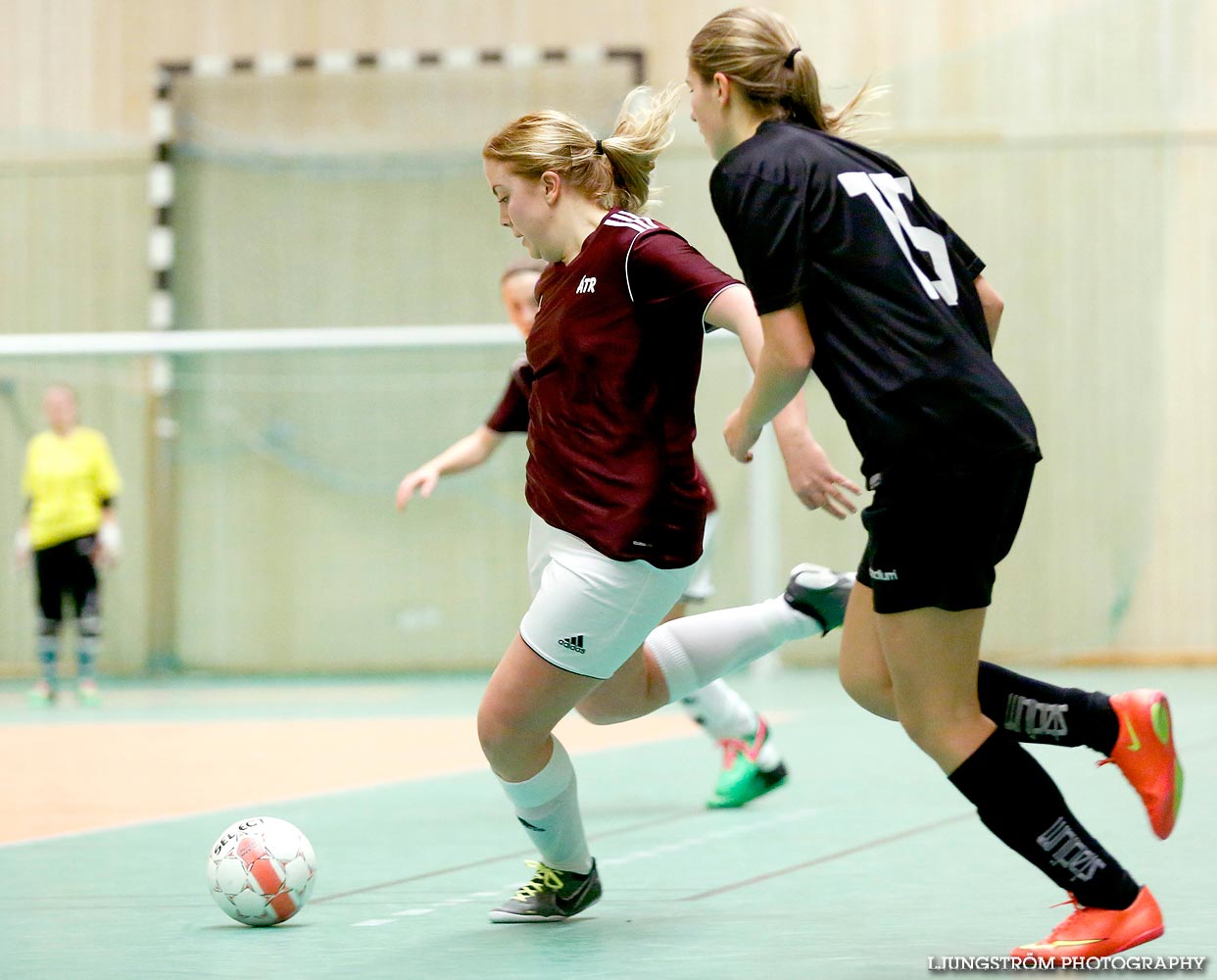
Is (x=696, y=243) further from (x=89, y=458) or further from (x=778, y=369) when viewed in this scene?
(x=778, y=369)

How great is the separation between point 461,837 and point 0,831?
1.38 meters

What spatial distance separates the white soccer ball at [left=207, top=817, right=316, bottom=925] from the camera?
3223 mm

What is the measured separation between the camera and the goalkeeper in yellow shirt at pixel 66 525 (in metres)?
9.53

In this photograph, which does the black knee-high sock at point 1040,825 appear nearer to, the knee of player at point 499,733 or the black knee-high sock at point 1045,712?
the black knee-high sock at point 1045,712

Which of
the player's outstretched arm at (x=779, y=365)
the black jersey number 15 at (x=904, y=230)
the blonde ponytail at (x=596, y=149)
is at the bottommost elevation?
the player's outstretched arm at (x=779, y=365)

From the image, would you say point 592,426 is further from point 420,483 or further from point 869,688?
point 420,483

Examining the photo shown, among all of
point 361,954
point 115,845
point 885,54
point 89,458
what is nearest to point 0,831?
point 115,845

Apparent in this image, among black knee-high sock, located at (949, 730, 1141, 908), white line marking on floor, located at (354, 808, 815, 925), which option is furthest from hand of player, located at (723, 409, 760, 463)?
white line marking on floor, located at (354, 808, 815, 925)

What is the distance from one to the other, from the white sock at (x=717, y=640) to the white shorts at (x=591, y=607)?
51 centimetres

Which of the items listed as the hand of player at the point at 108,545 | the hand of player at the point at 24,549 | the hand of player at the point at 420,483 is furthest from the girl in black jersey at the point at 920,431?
the hand of player at the point at 24,549

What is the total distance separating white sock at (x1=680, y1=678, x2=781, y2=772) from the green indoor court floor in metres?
0.19

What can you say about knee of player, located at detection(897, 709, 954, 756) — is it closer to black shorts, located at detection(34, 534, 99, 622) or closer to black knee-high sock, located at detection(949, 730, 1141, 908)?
black knee-high sock, located at detection(949, 730, 1141, 908)

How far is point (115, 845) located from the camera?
4402mm

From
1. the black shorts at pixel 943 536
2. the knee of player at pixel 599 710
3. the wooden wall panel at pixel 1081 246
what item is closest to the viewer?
the black shorts at pixel 943 536
